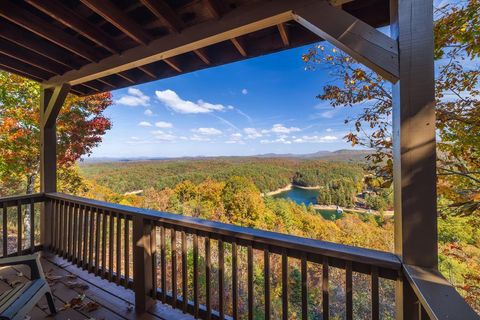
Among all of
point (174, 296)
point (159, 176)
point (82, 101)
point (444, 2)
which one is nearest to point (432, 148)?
point (174, 296)

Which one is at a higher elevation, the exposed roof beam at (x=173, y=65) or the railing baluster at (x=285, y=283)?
the exposed roof beam at (x=173, y=65)

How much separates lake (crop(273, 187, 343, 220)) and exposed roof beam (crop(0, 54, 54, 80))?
9.35m

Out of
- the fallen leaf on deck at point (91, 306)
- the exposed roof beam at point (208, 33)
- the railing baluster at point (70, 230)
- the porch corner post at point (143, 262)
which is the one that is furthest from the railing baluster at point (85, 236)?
the exposed roof beam at point (208, 33)

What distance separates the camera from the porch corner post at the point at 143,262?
2.17 m

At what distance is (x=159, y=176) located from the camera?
13.7 meters

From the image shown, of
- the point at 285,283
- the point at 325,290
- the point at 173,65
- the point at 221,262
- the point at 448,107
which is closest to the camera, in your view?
the point at 325,290

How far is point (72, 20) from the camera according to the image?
1.99m

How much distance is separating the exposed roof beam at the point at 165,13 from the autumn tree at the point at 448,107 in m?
2.66

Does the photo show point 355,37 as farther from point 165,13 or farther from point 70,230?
point 70,230

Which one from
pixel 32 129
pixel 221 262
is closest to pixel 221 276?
pixel 221 262

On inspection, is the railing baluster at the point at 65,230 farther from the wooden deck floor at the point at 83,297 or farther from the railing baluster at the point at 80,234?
the railing baluster at the point at 80,234

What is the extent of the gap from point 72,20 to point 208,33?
3.98ft

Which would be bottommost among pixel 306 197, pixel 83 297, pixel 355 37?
pixel 306 197

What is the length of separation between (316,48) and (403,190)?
403 centimetres
